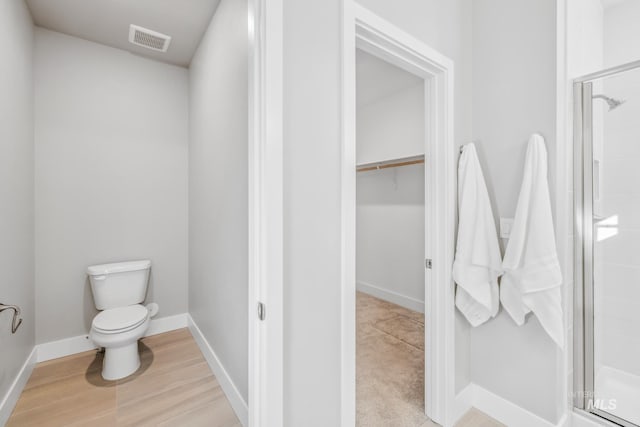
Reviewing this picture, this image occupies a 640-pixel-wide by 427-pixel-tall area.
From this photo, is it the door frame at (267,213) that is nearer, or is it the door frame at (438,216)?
the door frame at (267,213)

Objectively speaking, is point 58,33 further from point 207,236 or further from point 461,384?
point 461,384

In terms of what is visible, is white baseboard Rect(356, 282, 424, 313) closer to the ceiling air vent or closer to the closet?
the closet

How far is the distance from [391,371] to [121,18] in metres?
3.35

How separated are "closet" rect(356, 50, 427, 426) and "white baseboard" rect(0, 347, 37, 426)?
205 centimetres

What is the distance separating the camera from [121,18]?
2.05 metres

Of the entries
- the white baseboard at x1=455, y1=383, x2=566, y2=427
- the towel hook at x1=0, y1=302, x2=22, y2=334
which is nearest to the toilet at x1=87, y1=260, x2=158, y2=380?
the towel hook at x1=0, y1=302, x2=22, y2=334

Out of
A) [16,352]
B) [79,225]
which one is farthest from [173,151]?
[16,352]

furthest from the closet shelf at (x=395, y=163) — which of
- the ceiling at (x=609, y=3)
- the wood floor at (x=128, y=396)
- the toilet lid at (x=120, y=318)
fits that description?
the toilet lid at (x=120, y=318)

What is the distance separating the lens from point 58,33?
7.25 ft

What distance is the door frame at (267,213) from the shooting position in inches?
37.3

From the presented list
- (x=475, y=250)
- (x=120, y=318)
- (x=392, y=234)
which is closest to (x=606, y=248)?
(x=475, y=250)

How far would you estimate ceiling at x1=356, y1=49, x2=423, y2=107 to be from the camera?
2591 millimetres

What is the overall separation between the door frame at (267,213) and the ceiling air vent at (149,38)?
1.79 m

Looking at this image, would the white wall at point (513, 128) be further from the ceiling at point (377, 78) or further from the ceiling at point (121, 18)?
the ceiling at point (121, 18)
